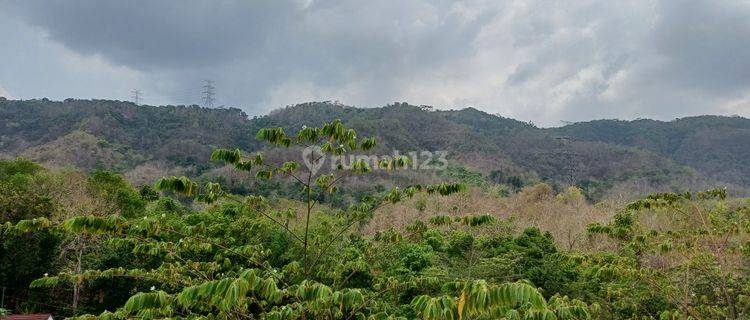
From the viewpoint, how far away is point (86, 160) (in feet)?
218

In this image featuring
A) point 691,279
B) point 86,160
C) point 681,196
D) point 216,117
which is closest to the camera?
point 681,196

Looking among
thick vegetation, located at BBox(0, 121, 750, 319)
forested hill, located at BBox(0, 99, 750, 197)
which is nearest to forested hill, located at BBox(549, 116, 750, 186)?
forested hill, located at BBox(0, 99, 750, 197)

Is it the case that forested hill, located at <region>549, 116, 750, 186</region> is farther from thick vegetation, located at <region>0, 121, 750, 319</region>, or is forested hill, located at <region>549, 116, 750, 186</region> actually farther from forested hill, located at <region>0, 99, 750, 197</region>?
thick vegetation, located at <region>0, 121, 750, 319</region>

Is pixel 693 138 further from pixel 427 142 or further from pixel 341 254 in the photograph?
pixel 341 254

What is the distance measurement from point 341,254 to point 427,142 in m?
77.6

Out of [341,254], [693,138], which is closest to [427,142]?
[693,138]

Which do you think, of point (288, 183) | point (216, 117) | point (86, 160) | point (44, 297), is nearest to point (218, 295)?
point (44, 297)

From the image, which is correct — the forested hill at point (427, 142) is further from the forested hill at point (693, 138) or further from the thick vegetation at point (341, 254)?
the thick vegetation at point (341, 254)

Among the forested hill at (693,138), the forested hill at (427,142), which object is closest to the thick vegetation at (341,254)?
the forested hill at (427,142)

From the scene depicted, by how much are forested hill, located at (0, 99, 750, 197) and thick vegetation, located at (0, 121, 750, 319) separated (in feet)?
130

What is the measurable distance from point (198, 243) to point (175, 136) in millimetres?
86134

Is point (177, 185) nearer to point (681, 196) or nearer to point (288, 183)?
point (681, 196)

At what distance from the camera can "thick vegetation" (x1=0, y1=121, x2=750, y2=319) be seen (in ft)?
13.0

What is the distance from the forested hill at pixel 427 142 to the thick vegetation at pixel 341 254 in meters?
39.5
